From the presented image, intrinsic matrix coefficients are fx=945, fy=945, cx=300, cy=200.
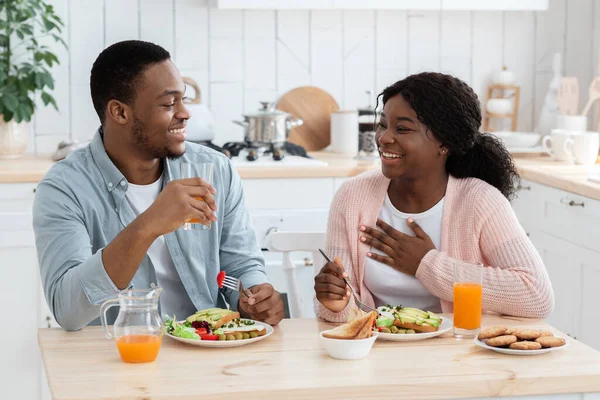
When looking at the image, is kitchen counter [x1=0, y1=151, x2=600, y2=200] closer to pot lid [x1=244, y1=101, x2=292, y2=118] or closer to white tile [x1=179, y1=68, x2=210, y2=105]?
pot lid [x1=244, y1=101, x2=292, y2=118]

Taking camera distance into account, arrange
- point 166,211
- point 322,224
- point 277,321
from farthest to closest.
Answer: point 322,224 → point 277,321 → point 166,211

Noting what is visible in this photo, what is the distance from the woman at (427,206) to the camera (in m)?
2.22

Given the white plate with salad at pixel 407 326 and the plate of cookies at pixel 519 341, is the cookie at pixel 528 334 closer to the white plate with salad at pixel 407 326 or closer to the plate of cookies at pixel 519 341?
the plate of cookies at pixel 519 341

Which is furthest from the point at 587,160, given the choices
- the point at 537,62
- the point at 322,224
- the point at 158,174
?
the point at 158,174

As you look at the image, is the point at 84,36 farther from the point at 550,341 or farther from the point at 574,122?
the point at 550,341

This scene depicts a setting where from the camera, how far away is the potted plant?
3742 millimetres

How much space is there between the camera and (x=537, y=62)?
4469 millimetres

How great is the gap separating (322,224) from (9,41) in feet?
4.86

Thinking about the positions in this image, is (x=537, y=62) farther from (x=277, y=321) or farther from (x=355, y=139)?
(x=277, y=321)

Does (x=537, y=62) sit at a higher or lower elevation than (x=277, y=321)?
higher

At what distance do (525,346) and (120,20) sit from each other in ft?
9.26

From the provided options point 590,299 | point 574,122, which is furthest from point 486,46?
point 590,299

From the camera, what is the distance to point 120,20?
161 inches

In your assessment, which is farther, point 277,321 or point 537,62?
point 537,62
